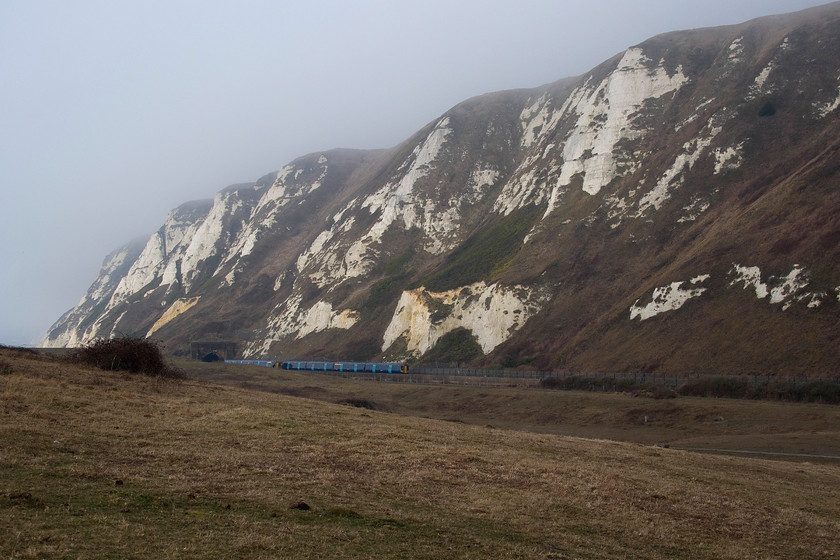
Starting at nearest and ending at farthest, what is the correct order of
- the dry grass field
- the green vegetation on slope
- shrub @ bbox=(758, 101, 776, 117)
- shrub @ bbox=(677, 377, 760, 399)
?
the dry grass field, shrub @ bbox=(677, 377, 760, 399), shrub @ bbox=(758, 101, 776, 117), the green vegetation on slope

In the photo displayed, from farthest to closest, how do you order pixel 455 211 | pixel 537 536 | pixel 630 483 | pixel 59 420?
pixel 455 211
pixel 630 483
pixel 59 420
pixel 537 536

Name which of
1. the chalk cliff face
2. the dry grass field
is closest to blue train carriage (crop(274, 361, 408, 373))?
the chalk cliff face

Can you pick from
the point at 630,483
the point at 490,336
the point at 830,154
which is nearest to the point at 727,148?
the point at 830,154

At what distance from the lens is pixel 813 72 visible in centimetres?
8944

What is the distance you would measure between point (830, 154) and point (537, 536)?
74.7m

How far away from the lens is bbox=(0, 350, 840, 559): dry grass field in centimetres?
976

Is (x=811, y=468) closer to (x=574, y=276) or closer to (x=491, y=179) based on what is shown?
(x=574, y=276)

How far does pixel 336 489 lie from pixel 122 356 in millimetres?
21771

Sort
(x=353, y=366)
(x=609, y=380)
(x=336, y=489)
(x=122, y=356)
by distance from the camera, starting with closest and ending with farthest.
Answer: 1. (x=336, y=489)
2. (x=122, y=356)
3. (x=609, y=380)
4. (x=353, y=366)

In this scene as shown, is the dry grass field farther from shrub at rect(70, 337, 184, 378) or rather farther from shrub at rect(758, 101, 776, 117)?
shrub at rect(758, 101, 776, 117)

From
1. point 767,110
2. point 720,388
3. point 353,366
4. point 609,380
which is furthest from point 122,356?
point 767,110

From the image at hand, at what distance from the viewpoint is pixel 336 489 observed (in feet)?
44.9

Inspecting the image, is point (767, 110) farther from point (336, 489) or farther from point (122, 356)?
point (336, 489)

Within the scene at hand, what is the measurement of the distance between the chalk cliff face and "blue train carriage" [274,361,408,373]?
922cm
